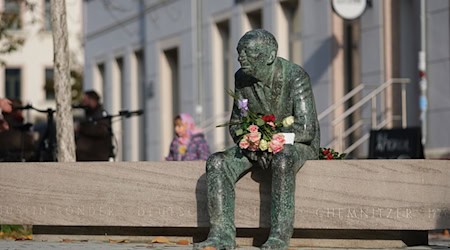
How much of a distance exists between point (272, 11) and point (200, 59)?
250 centimetres

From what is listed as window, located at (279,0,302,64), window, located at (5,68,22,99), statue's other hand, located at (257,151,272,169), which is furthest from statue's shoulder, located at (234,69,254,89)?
window, located at (5,68,22,99)

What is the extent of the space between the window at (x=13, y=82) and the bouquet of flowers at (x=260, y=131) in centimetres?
6316

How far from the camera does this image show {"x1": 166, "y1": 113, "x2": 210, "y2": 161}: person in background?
20453 mm

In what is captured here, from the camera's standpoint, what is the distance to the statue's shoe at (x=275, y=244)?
11398 millimetres

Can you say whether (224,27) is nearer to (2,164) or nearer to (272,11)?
(272,11)

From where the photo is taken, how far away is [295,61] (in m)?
28.5

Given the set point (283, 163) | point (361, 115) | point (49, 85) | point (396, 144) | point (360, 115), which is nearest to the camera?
point (283, 163)

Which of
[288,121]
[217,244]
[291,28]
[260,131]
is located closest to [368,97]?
[291,28]

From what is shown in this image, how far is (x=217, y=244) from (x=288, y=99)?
4.47ft

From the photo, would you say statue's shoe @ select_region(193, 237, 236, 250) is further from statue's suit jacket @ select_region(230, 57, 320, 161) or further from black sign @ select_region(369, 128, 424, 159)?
black sign @ select_region(369, 128, 424, 159)

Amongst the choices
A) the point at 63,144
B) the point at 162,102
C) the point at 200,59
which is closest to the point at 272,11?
the point at 200,59

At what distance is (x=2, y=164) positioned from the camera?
13672mm

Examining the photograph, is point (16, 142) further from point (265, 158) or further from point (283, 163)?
point (283, 163)

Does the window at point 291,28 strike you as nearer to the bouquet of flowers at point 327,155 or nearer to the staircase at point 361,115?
the staircase at point 361,115
